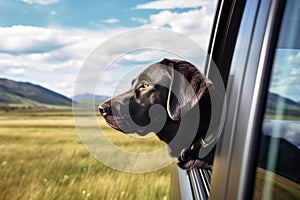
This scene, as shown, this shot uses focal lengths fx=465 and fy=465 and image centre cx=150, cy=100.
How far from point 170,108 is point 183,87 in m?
0.10

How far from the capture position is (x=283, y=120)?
950 millimetres

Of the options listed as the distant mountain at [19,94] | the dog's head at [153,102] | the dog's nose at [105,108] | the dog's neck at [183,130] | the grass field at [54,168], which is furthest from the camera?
the distant mountain at [19,94]

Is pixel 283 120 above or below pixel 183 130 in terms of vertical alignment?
above

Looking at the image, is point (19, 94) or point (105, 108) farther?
point (19, 94)

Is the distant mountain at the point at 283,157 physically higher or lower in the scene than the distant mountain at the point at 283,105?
lower

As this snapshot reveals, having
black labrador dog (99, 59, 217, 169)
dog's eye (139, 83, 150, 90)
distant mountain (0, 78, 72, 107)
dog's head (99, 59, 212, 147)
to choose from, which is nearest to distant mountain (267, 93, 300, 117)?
black labrador dog (99, 59, 217, 169)

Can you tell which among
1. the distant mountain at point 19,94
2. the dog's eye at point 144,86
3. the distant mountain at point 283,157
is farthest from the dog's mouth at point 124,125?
the distant mountain at point 19,94

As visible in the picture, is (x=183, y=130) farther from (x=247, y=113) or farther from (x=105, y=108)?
(x=247, y=113)

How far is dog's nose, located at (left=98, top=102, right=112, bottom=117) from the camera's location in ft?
6.45

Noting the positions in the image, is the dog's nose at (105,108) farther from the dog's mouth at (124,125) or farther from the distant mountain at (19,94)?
the distant mountain at (19,94)

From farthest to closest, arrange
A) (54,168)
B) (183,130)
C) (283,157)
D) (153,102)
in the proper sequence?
(54,168) → (153,102) → (183,130) → (283,157)

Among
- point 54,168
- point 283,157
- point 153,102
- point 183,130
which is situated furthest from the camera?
point 54,168

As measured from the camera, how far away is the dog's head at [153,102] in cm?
186

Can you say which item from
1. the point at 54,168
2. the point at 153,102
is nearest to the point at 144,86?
the point at 153,102
